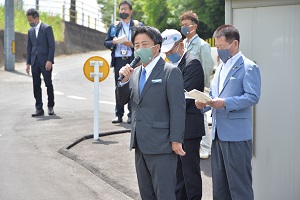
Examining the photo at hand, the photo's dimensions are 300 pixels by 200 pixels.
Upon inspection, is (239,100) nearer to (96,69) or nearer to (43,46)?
(96,69)

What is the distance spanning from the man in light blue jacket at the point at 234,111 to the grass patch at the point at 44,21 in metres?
28.4

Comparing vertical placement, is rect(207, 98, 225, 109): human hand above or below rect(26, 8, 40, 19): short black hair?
below

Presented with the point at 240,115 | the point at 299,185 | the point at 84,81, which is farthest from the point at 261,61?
the point at 84,81

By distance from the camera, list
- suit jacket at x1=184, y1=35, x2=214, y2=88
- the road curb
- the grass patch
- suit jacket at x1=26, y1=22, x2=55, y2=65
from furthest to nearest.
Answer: the grass patch < suit jacket at x1=26, y1=22, x2=55, y2=65 < suit jacket at x1=184, y1=35, x2=214, y2=88 < the road curb

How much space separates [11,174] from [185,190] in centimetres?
275

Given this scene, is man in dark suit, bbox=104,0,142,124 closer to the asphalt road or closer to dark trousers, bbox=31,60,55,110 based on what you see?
the asphalt road

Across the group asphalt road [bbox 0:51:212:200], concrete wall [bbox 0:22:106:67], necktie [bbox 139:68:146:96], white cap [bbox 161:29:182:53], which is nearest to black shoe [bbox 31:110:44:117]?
asphalt road [bbox 0:51:212:200]

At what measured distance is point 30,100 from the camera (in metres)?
17.7

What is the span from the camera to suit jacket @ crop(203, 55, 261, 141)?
21.1 feet

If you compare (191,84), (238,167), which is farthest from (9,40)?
(238,167)

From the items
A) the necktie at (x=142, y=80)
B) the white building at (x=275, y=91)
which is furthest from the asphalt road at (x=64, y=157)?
the necktie at (x=142, y=80)

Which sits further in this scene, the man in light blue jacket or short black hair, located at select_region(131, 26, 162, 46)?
the man in light blue jacket

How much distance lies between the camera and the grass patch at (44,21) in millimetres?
36237

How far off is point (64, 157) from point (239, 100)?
4.57 metres
